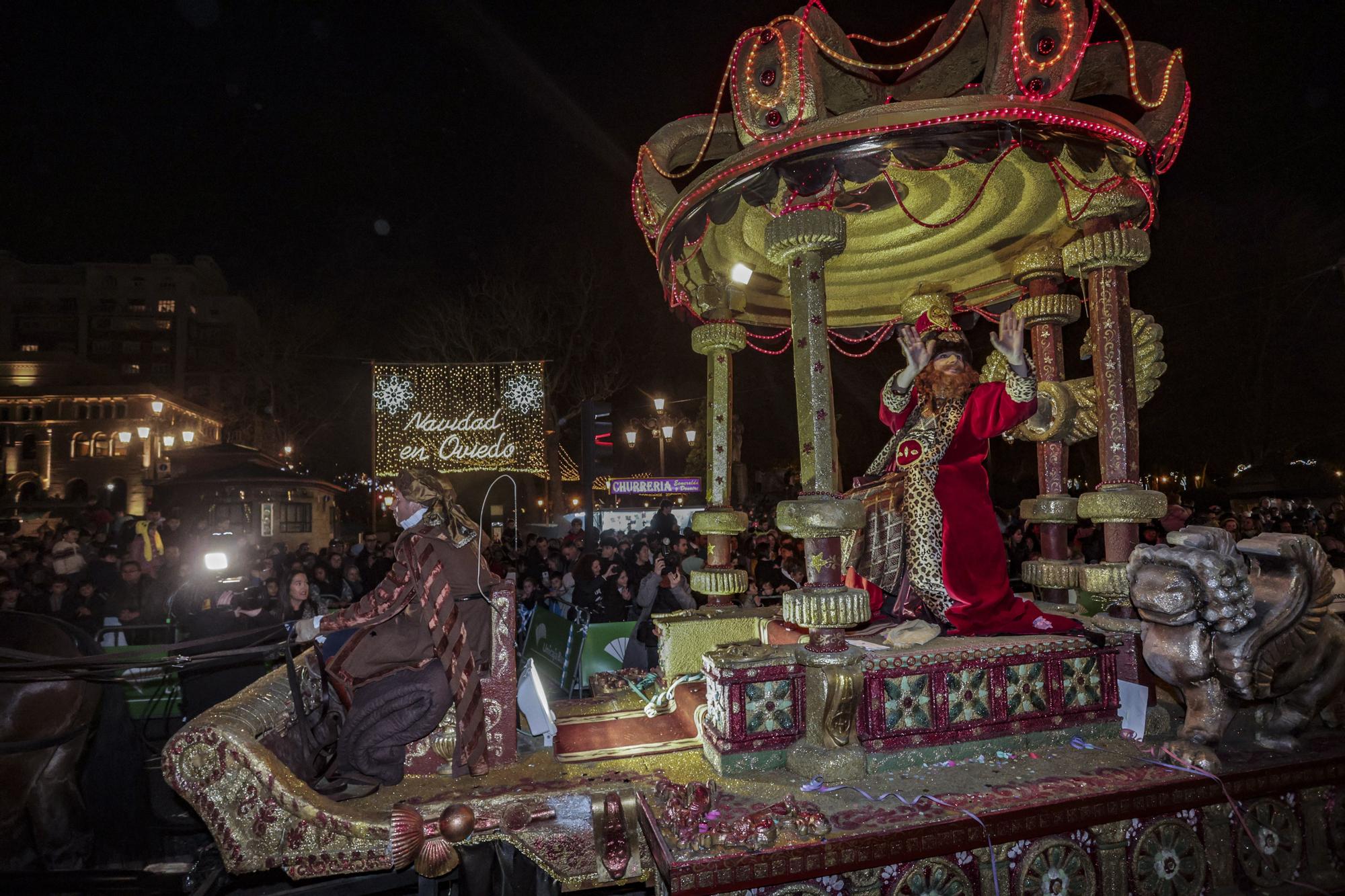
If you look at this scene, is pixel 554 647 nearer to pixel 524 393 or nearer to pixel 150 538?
pixel 524 393

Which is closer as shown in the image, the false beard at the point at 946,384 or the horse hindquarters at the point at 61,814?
the horse hindquarters at the point at 61,814

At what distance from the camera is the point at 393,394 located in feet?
52.2

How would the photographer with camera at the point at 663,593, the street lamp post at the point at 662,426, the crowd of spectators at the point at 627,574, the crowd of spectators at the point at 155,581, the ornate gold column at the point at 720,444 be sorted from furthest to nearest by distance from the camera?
1. the street lamp post at the point at 662,426
2. the crowd of spectators at the point at 627,574
3. the photographer with camera at the point at 663,593
4. the crowd of spectators at the point at 155,581
5. the ornate gold column at the point at 720,444

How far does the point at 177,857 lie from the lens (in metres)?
5.45

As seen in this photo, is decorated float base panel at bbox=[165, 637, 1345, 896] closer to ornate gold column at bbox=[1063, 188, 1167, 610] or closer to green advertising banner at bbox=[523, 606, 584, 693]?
ornate gold column at bbox=[1063, 188, 1167, 610]

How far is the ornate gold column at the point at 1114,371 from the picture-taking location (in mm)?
4809

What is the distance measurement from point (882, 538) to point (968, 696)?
150 centimetres

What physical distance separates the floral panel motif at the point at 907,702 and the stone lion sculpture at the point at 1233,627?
134cm

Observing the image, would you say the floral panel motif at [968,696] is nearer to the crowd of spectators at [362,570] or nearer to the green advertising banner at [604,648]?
the crowd of spectators at [362,570]

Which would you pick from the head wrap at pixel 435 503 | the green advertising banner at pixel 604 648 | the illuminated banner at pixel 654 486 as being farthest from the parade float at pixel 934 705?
the illuminated banner at pixel 654 486

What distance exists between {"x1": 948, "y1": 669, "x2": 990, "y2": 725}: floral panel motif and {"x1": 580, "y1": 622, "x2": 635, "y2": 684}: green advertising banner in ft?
13.1

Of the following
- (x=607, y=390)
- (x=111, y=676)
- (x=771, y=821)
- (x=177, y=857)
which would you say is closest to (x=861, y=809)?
(x=771, y=821)

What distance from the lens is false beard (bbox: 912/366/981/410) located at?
5328mm

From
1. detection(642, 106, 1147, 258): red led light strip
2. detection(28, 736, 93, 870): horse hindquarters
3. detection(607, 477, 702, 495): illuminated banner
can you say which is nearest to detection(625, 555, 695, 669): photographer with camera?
detection(28, 736, 93, 870): horse hindquarters
